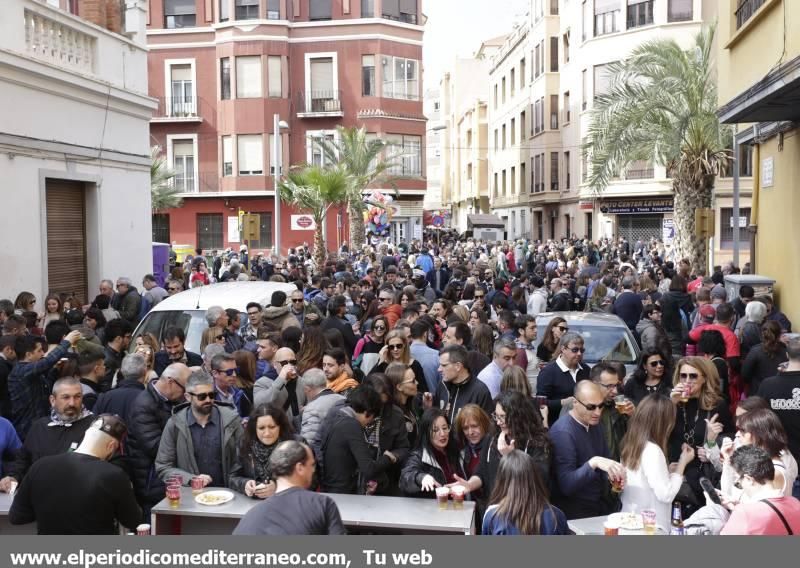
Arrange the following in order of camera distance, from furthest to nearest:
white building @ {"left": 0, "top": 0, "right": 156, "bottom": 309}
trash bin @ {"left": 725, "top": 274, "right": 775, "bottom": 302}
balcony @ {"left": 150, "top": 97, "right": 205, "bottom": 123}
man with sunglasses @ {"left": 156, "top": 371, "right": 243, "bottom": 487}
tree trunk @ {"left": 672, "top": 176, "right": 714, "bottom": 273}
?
balcony @ {"left": 150, "top": 97, "right": 205, "bottom": 123} → tree trunk @ {"left": 672, "top": 176, "right": 714, "bottom": 273} → trash bin @ {"left": 725, "top": 274, "right": 775, "bottom": 302} → white building @ {"left": 0, "top": 0, "right": 156, "bottom": 309} → man with sunglasses @ {"left": 156, "top": 371, "right": 243, "bottom": 487}

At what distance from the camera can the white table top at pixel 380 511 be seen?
5445 millimetres

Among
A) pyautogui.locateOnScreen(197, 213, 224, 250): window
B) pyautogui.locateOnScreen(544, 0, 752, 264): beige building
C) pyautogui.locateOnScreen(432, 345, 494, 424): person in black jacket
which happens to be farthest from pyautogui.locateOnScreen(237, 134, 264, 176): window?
pyautogui.locateOnScreen(432, 345, 494, 424): person in black jacket

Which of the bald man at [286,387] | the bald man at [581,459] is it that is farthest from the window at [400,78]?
the bald man at [581,459]

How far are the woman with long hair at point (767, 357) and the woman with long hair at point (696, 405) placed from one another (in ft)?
5.98

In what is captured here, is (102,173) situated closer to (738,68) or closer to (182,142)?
(738,68)

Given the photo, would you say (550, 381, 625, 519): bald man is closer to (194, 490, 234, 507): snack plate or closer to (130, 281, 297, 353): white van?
(194, 490, 234, 507): snack plate

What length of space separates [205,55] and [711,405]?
40.6 m

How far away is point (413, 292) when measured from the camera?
13562mm

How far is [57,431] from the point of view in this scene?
244 inches

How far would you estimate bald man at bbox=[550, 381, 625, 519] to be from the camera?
576cm

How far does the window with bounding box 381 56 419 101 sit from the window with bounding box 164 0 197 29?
389 inches

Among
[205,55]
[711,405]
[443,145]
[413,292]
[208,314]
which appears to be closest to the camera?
[711,405]
